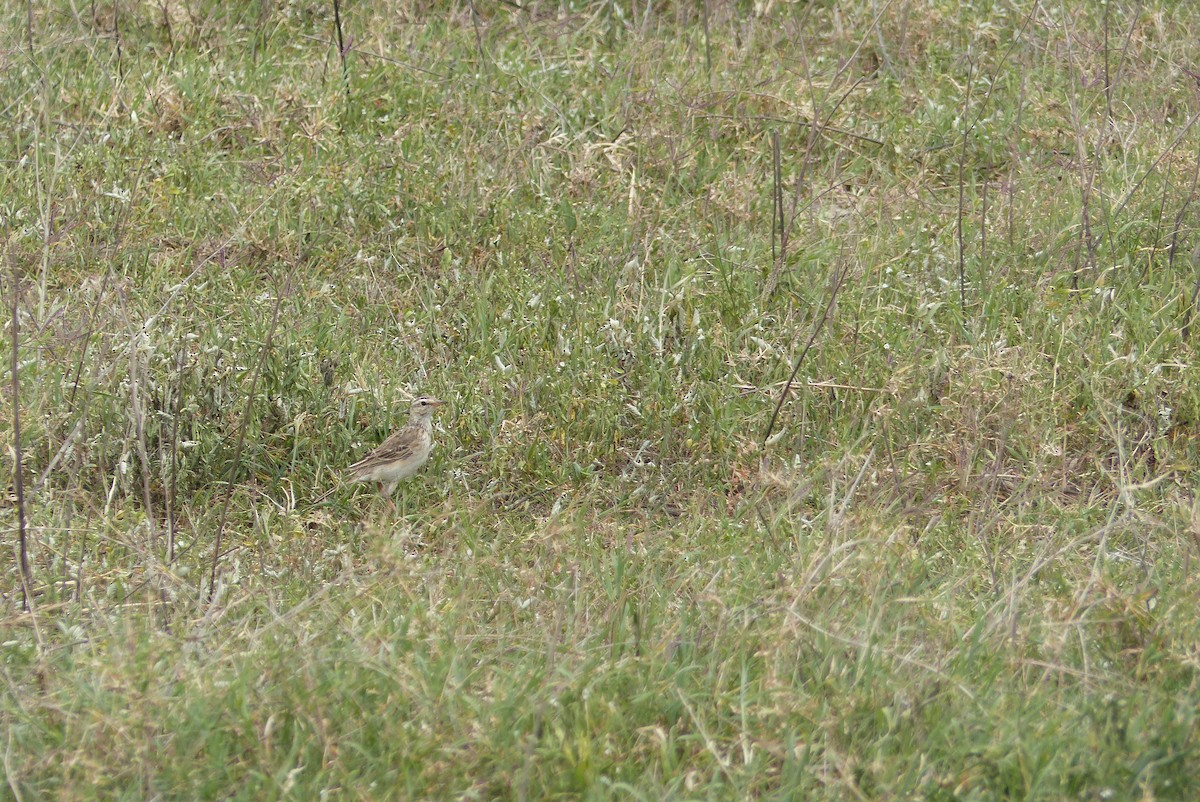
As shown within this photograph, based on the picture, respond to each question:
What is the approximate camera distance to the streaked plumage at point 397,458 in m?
5.77

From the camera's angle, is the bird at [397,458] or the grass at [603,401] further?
the bird at [397,458]

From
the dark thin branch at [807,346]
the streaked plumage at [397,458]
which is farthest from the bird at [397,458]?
the dark thin branch at [807,346]

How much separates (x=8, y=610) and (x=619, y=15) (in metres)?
5.83

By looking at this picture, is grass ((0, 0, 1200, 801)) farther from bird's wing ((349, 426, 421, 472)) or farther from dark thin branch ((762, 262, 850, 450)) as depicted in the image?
bird's wing ((349, 426, 421, 472))

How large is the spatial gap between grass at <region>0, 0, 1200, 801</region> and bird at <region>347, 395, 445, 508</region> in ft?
0.36

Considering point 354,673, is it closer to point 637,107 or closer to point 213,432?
point 213,432

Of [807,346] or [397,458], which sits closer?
[397,458]

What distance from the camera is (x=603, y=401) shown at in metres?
6.05

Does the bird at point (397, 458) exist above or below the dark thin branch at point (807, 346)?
below

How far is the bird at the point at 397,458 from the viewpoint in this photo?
5.77 meters

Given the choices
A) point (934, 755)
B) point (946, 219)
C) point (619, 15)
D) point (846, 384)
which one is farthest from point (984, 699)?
point (619, 15)

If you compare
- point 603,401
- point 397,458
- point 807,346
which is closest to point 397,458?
point 397,458

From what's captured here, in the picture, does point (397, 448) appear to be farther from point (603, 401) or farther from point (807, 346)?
point (807, 346)

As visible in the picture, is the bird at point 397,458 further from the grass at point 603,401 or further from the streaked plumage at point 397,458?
the grass at point 603,401
